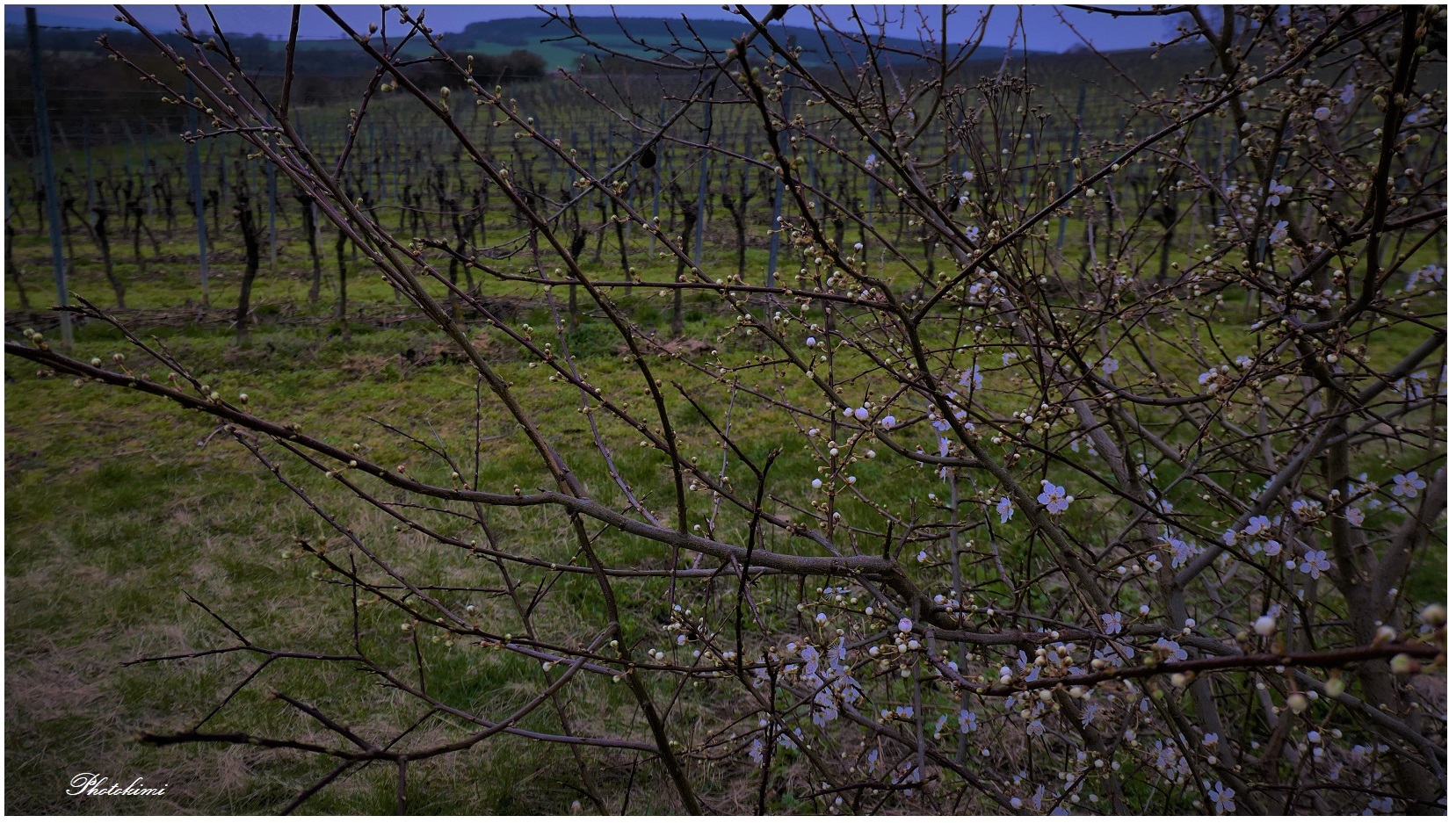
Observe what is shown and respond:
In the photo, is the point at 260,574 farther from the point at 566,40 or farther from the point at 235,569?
the point at 566,40

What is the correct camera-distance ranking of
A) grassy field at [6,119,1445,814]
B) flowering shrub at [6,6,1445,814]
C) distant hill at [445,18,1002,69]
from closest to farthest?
flowering shrub at [6,6,1445,814] → distant hill at [445,18,1002,69] → grassy field at [6,119,1445,814]

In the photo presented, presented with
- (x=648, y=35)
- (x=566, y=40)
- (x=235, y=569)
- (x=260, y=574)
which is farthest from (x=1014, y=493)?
(x=235, y=569)

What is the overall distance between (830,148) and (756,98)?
81 cm

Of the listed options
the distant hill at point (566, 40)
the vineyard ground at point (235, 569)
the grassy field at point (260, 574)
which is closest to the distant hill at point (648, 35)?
the distant hill at point (566, 40)

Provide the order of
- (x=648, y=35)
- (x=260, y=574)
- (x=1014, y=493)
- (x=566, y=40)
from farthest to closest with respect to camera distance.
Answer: (x=260, y=574)
(x=648, y=35)
(x=566, y=40)
(x=1014, y=493)

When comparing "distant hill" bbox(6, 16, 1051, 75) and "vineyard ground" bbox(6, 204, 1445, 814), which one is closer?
"distant hill" bbox(6, 16, 1051, 75)

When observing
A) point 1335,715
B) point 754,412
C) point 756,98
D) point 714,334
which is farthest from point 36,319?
point 1335,715

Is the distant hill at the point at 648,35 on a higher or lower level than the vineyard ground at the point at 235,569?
higher

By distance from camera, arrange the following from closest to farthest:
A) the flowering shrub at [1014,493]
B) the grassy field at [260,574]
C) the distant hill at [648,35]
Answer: the flowering shrub at [1014,493]
the distant hill at [648,35]
the grassy field at [260,574]

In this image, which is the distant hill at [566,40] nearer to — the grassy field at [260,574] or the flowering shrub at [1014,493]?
the flowering shrub at [1014,493]

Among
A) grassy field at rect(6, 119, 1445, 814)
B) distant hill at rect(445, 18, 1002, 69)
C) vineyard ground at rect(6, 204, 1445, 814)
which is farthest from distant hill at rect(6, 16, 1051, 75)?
vineyard ground at rect(6, 204, 1445, 814)

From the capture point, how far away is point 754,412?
5859 mm

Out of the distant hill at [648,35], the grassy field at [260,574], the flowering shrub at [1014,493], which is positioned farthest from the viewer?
the grassy field at [260,574]

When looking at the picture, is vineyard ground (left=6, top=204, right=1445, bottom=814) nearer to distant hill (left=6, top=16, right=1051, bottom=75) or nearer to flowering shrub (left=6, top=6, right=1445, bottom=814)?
flowering shrub (left=6, top=6, right=1445, bottom=814)
